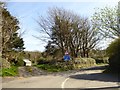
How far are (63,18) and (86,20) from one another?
7.56 metres

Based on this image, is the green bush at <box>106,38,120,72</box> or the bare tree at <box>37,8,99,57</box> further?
the bare tree at <box>37,8,99,57</box>

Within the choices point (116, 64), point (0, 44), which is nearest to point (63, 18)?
point (0, 44)

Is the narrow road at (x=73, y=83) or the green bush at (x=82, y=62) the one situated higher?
the green bush at (x=82, y=62)

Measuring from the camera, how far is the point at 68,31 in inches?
2591

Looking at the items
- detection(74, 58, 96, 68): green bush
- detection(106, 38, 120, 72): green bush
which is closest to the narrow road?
detection(106, 38, 120, 72): green bush

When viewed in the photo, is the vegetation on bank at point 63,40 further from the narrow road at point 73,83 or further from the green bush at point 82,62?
the narrow road at point 73,83

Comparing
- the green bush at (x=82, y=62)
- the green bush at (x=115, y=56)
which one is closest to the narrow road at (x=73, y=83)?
the green bush at (x=115, y=56)

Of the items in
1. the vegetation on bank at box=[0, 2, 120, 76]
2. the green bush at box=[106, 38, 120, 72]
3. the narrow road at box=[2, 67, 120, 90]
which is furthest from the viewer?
the vegetation on bank at box=[0, 2, 120, 76]

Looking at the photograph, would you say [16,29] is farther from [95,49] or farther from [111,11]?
[95,49]

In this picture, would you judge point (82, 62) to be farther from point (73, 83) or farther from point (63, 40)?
point (73, 83)

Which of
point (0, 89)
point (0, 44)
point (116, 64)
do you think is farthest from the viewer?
point (0, 44)

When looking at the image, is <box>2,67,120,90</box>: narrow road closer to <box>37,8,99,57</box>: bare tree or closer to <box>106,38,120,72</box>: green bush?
<box>106,38,120,72</box>: green bush

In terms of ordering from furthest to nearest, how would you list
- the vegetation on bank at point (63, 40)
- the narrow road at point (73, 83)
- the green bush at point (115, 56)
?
the vegetation on bank at point (63, 40)
the green bush at point (115, 56)
the narrow road at point (73, 83)

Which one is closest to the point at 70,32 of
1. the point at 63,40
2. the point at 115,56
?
the point at 63,40
